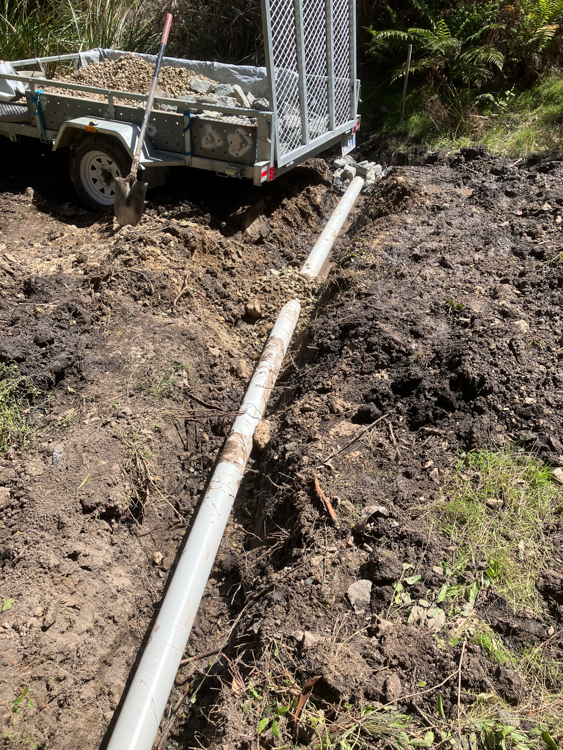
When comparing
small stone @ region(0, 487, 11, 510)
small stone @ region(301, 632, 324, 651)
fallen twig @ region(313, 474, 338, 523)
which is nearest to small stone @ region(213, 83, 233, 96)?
small stone @ region(0, 487, 11, 510)

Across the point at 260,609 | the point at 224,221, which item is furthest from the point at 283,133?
the point at 260,609

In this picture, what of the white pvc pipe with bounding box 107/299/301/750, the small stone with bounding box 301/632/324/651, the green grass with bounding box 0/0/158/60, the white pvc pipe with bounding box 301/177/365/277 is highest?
the green grass with bounding box 0/0/158/60

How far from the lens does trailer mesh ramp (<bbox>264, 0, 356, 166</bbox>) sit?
198 inches

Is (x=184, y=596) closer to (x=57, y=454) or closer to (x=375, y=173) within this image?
(x=57, y=454)

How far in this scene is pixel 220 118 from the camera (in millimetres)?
5145

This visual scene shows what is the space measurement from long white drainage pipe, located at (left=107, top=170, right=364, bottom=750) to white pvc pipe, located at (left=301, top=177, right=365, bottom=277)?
1.61m

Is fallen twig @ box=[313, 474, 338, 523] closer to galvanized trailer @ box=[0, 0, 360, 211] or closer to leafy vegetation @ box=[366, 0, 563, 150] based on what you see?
galvanized trailer @ box=[0, 0, 360, 211]

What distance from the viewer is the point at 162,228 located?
196 inches

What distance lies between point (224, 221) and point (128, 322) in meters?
A: 1.99

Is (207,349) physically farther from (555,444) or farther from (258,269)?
(555,444)

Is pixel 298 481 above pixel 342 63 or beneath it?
beneath

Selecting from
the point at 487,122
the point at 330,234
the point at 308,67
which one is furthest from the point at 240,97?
the point at 487,122

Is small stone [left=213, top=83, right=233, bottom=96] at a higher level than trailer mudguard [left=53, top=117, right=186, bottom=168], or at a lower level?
higher

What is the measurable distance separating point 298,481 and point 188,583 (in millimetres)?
766
